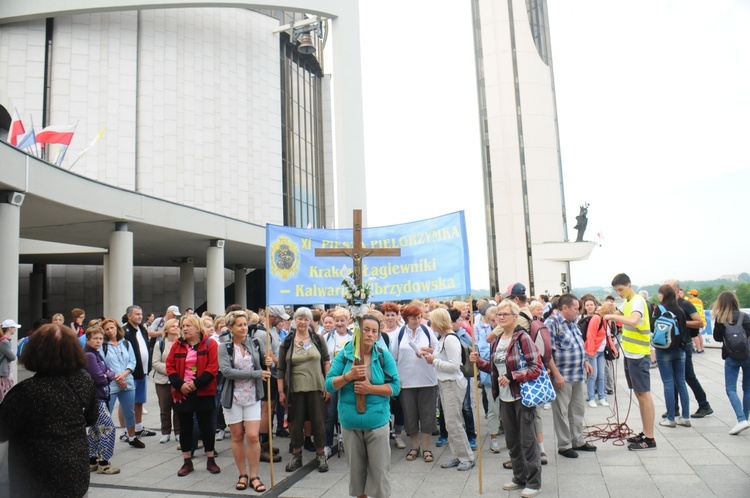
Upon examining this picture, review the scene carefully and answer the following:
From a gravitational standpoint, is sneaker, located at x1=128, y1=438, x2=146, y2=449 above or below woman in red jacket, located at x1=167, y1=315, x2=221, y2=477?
below

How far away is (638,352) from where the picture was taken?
6.92 meters

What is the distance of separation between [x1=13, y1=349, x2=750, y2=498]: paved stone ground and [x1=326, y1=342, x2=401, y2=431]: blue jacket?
1447 millimetres

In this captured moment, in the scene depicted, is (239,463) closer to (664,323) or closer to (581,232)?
(664,323)

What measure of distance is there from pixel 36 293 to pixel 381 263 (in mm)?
Answer: 27907

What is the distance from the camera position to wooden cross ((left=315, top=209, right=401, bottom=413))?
4844 millimetres

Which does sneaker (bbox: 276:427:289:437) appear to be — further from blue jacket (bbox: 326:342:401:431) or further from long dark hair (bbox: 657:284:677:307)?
long dark hair (bbox: 657:284:677:307)

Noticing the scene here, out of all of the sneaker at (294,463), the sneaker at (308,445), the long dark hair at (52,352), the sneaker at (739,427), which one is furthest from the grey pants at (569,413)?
the long dark hair at (52,352)

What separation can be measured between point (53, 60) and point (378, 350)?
32.6 metres

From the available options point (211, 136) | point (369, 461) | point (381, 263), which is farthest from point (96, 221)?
point (211, 136)

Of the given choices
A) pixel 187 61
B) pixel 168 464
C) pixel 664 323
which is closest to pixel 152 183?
pixel 187 61

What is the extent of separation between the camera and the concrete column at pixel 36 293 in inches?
1102

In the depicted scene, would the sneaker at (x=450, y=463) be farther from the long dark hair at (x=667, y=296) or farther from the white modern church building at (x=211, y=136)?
the white modern church building at (x=211, y=136)

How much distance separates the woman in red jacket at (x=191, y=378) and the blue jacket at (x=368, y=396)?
87.7 inches

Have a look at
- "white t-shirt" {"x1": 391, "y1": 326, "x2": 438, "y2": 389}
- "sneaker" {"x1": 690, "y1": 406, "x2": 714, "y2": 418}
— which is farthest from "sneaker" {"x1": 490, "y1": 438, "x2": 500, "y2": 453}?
"sneaker" {"x1": 690, "y1": 406, "x2": 714, "y2": 418}
